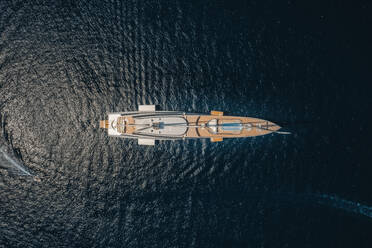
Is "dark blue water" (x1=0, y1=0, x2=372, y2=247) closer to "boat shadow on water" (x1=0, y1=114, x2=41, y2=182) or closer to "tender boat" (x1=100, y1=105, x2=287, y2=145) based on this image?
"boat shadow on water" (x1=0, y1=114, x2=41, y2=182)

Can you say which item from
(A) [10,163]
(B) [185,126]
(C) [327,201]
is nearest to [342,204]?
(C) [327,201]

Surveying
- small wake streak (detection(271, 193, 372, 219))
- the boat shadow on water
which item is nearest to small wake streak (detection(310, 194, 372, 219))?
small wake streak (detection(271, 193, 372, 219))

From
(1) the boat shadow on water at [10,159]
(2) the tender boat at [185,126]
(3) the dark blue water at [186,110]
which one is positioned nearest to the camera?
(2) the tender boat at [185,126]

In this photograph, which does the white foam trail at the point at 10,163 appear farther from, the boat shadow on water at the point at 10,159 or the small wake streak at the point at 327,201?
the small wake streak at the point at 327,201

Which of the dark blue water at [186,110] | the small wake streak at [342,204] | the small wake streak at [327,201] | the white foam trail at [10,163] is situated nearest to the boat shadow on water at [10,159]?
the white foam trail at [10,163]

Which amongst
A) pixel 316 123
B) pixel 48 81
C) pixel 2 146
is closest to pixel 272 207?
pixel 316 123

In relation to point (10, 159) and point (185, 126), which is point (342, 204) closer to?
point (185, 126)

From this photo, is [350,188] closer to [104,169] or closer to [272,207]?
[272,207]
